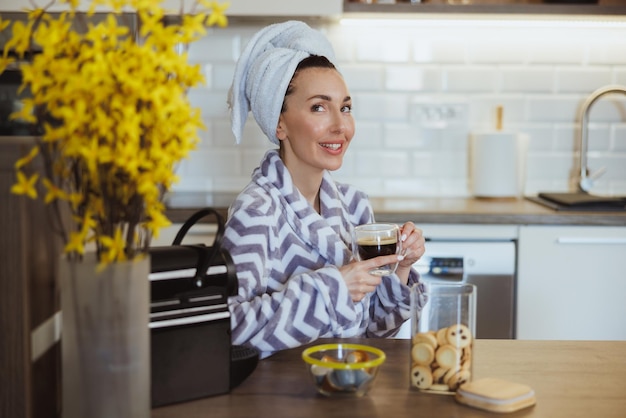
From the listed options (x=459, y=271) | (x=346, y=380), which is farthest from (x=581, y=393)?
(x=459, y=271)

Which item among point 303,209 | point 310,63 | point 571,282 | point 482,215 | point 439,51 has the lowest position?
point 571,282

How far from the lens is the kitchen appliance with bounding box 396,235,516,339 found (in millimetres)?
3080

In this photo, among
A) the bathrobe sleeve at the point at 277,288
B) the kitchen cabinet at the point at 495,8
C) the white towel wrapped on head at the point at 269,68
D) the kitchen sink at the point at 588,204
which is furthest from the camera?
the kitchen cabinet at the point at 495,8

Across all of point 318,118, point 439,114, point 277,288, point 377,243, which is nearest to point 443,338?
point 377,243

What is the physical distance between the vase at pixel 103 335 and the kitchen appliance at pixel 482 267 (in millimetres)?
2101

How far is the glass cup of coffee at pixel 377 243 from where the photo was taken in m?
1.70

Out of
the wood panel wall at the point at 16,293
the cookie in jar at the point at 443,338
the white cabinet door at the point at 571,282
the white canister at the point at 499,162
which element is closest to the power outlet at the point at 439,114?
the white canister at the point at 499,162

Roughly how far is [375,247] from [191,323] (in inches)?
A: 19.9

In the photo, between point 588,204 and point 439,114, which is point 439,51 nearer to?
point 439,114

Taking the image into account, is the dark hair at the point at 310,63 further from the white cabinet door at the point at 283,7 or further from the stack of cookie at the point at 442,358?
the white cabinet door at the point at 283,7

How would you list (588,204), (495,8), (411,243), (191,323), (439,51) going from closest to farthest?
1. (191,323)
2. (411,243)
3. (588,204)
4. (495,8)
5. (439,51)

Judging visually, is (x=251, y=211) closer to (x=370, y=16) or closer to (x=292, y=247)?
(x=292, y=247)

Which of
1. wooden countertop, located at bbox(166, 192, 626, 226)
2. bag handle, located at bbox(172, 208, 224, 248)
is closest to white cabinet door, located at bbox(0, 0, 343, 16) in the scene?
wooden countertop, located at bbox(166, 192, 626, 226)

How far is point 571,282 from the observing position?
123 inches
